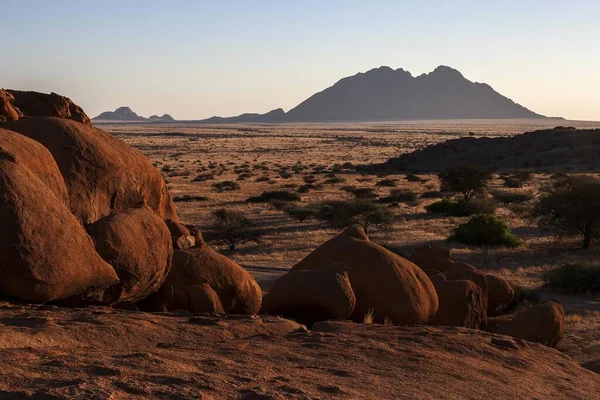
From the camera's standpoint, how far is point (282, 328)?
31.9 ft

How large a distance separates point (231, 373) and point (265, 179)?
136 feet

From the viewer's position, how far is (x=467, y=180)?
130 ft

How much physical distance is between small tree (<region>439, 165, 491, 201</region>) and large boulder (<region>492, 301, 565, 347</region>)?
26.4 meters

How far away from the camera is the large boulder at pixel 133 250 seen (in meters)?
10.3

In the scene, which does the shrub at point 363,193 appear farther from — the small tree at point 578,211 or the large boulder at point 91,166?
the large boulder at point 91,166

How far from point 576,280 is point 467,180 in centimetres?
2223

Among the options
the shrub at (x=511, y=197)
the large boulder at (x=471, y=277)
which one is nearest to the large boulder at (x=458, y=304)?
the large boulder at (x=471, y=277)

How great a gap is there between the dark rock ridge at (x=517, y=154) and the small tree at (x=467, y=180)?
2318 centimetres

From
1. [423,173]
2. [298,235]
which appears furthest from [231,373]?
[423,173]

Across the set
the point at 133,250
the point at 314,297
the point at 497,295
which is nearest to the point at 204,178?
the point at 497,295

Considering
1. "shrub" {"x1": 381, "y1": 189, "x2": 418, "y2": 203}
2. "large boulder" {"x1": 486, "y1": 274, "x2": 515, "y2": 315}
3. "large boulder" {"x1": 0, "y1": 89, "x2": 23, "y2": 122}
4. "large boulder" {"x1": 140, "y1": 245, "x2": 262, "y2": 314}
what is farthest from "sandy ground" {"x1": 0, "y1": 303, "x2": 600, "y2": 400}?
"shrub" {"x1": 381, "y1": 189, "x2": 418, "y2": 203}

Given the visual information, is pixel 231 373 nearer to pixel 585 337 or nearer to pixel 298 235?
pixel 585 337

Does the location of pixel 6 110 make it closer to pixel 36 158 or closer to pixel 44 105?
pixel 44 105

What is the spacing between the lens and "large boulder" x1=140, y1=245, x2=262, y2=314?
11.4 m
